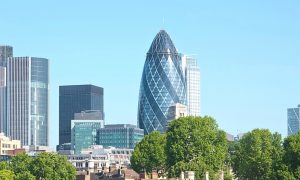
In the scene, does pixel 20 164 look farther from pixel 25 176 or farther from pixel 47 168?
pixel 25 176

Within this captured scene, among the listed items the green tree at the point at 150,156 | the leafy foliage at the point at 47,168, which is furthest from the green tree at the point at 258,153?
the leafy foliage at the point at 47,168

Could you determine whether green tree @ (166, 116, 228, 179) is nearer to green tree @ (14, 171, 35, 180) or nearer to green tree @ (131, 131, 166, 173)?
green tree @ (131, 131, 166, 173)

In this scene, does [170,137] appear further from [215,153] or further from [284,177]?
[284,177]

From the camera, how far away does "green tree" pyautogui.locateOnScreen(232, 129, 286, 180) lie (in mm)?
146125

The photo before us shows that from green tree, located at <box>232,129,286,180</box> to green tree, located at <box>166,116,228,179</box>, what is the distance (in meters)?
3.39

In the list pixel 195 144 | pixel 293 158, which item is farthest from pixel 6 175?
pixel 293 158

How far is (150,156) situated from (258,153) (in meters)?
30.9

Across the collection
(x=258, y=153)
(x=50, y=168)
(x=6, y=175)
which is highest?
(x=258, y=153)

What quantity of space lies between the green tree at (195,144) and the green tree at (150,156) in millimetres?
13158

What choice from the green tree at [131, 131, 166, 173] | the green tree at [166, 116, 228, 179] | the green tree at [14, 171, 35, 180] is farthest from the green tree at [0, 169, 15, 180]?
the green tree at [131, 131, 166, 173]

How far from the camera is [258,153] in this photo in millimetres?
149750

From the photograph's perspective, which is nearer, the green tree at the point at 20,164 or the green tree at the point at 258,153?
the green tree at the point at 258,153

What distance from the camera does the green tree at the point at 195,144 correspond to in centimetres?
15275

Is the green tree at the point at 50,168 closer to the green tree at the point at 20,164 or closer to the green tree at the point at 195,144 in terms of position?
the green tree at the point at 20,164
